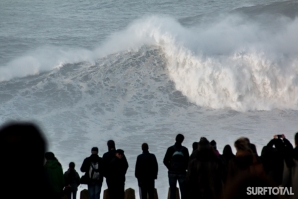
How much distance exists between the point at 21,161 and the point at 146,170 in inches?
204

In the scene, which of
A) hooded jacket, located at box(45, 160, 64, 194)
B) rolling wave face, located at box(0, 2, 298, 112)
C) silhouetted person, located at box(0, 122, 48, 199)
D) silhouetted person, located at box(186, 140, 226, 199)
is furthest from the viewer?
rolling wave face, located at box(0, 2, 298, 112)

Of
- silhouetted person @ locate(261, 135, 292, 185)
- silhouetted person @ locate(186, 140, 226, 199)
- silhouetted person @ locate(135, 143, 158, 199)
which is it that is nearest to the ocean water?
silhouetted person @ locate(135, 143, 158, 199)

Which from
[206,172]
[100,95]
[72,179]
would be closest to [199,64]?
[100,95]

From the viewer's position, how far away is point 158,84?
19578 mm

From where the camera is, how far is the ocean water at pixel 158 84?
1592 centimetres

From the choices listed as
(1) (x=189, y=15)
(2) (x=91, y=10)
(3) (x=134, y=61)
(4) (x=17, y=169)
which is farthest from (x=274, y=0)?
(4) (x=17, y=169)

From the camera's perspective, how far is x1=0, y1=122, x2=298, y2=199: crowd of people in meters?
1.85

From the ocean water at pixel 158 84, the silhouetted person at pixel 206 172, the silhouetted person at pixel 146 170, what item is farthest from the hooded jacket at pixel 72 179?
the ocean water at pixel 158 84

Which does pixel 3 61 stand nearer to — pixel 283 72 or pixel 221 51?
pixel 221 51

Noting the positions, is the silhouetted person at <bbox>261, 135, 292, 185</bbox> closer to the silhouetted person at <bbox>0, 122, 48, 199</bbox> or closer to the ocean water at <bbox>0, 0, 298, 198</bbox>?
the silhouetted person at <bbox>0, 122, 48, 199</bbox>

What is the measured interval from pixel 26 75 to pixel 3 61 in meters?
2.34

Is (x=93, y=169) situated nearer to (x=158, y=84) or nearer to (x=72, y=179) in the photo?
(x=72, y=179)

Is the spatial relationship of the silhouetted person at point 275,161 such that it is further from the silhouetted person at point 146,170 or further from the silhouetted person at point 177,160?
the silhouetted person at point 146,170

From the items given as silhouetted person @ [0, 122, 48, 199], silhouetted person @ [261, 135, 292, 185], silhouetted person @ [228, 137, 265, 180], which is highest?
silhouetted person @ [261, 135, 292, 185]
